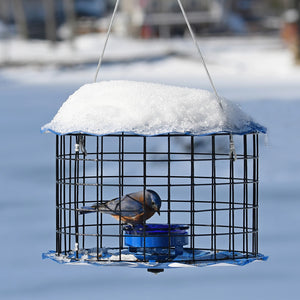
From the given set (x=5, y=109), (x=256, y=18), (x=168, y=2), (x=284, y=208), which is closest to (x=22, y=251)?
(x=284, y=208)

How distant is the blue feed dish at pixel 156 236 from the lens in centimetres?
416

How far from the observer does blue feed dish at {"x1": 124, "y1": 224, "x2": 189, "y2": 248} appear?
416 cm

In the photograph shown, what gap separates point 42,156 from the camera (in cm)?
1451

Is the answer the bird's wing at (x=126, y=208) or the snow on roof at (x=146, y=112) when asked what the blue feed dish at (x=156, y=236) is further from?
the snow on roof at (x=146, y=112)

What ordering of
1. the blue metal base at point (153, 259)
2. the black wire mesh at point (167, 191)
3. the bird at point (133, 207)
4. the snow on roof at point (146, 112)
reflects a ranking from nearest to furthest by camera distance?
1. the snow on roof at point (146, 112)
2. the blue metal base at point (153, 259)
3. the bird at point (133, 207)
4. the black wire mesh at point (167, 191)

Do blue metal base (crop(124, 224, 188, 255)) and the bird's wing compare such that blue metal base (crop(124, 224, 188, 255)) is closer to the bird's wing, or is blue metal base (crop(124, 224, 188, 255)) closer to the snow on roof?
the bird's wing

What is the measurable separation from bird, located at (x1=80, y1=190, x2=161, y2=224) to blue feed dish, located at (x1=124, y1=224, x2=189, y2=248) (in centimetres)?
7

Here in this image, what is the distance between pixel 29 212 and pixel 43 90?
42.8 feet

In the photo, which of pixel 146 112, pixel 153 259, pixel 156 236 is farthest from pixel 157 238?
A: pixel 146 112

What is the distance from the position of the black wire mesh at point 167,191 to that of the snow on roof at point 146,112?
0.10 m

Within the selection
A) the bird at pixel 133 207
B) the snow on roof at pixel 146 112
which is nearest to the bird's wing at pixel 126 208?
the bird at pixel 133 207

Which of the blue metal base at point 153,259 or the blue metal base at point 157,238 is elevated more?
the blue metal base at point 157,238

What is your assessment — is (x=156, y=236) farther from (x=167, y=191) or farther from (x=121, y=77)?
(x=121, y=77)

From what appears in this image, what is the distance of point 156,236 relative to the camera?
165 inches
